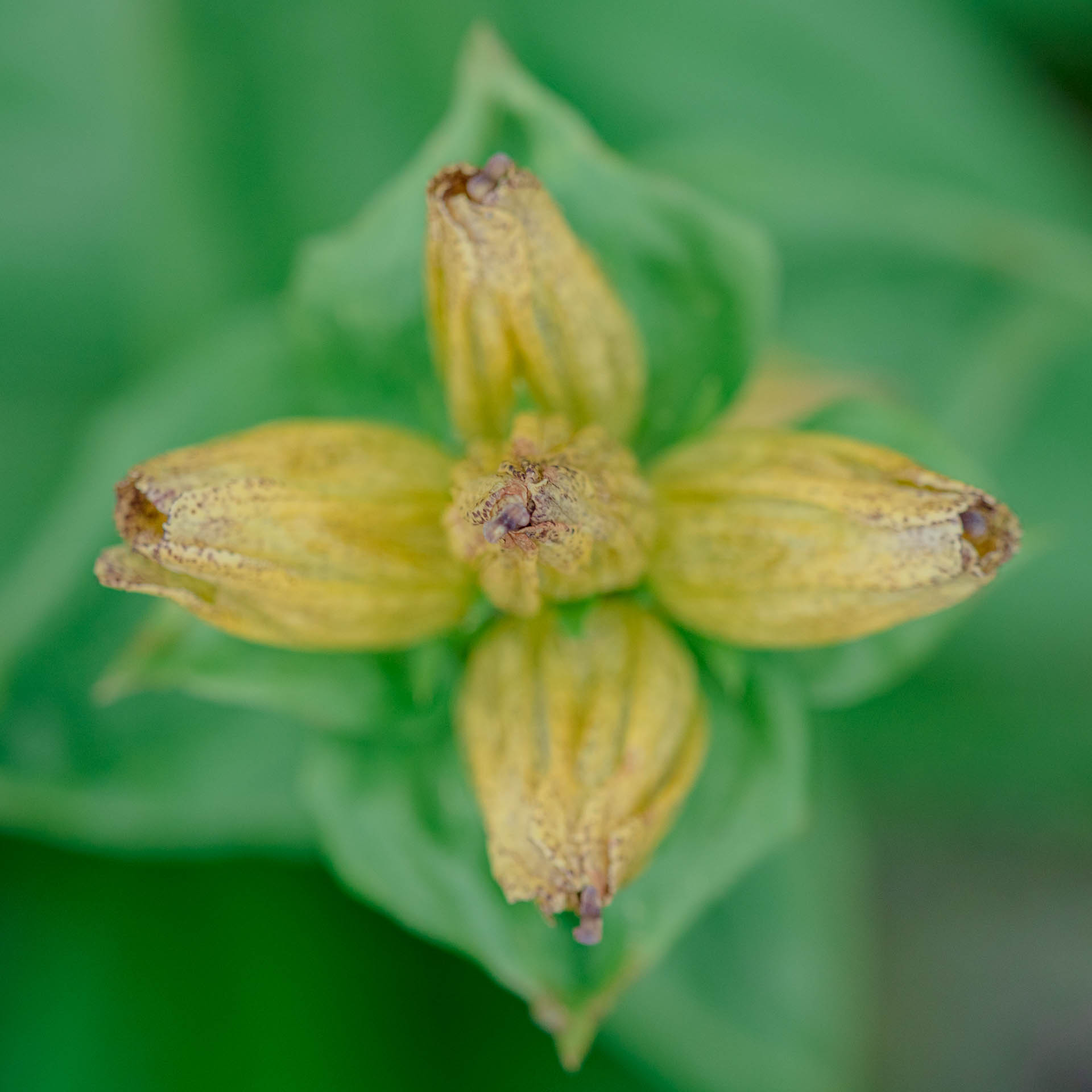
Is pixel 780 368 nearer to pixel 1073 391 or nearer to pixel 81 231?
pixel 1073 391

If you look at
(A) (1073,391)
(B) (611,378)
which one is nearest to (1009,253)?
(A) (1073,391)

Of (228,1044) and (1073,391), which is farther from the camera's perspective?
(1073,391)

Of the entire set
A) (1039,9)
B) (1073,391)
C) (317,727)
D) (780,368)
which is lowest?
(317,727)

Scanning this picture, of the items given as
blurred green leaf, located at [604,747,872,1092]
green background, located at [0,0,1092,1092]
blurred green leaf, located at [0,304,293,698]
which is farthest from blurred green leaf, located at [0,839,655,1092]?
blurred green leaf, located at [0,304,293,698]

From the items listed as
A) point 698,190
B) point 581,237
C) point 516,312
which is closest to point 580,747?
point 516,312

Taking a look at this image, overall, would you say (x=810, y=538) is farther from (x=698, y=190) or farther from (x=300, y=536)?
(x=698, y=190)

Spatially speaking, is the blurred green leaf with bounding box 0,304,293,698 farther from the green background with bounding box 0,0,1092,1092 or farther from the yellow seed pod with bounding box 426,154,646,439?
the yellow seed pod with bounding box 426,154,646,439
